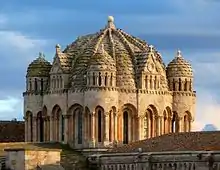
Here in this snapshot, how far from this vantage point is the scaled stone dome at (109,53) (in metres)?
75.1

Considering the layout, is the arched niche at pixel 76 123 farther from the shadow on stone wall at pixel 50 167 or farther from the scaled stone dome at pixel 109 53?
the shadow on stone wall at pixel 50 167

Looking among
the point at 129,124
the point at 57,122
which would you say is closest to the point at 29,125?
the point at 57,122

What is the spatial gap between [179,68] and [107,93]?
6.33 metres

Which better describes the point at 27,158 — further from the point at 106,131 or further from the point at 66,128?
the point at 66,128

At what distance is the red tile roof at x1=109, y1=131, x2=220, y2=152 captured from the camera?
67000mm

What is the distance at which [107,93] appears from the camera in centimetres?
7425

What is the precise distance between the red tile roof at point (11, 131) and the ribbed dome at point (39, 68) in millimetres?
7990

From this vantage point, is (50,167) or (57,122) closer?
(50,167)

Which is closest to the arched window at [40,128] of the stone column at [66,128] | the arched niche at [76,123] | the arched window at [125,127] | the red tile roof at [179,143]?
the stone column at [66,128]

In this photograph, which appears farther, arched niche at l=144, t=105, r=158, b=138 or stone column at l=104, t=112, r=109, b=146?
arched niche at l=144, t=105, r=158, b=138

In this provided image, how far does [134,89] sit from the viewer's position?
248 ft

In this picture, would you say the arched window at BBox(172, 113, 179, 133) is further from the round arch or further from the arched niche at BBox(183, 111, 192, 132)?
the round arch

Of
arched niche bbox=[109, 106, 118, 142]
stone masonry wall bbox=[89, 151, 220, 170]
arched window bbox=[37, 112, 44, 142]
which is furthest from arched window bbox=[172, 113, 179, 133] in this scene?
stone masonry wall bbox=[89, 151, 220, 170]

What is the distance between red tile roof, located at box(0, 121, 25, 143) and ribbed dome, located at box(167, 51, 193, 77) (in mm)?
11798
